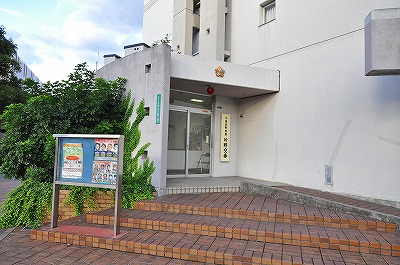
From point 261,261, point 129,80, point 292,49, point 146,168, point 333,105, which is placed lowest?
point 261,261

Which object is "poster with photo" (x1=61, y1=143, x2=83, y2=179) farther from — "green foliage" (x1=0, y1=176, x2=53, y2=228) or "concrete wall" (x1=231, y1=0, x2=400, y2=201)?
"concrete wall" (x1=231, y1=0, x2=400, y2=201)

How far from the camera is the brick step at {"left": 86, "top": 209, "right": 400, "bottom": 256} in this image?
4.12 meters

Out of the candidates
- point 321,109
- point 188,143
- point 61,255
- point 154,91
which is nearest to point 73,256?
point 61,255

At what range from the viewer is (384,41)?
199 inches

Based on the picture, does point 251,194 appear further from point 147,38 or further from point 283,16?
point 147,38

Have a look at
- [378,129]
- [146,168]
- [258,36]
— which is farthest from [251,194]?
[258,36]

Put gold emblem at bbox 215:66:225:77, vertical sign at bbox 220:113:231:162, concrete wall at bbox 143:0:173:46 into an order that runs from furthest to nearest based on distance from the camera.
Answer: concrete wall at bbox 143:0:173:46
vertical sign at bbox 220:113:231:162
gold emblem at bbox 215:66:225:77

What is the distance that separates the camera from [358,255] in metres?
3.97

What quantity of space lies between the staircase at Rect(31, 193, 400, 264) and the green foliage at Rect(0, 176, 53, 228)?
0.77 metres

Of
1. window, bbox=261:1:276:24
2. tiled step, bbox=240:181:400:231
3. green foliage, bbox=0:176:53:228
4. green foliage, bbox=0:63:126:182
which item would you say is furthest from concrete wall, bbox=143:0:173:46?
green foliage, bbox=0:176:53:228

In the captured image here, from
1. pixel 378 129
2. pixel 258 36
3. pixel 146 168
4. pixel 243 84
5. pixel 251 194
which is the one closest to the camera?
pixel 378 129

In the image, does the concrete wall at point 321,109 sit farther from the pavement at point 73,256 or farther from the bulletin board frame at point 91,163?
the bulletin board frame at point 91,163

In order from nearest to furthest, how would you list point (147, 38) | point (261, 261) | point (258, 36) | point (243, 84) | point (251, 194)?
point (261, 261) < point (251, 194) < point (243, 84) < point (258, 36) < point (147, 38)

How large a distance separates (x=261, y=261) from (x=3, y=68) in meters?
19.6
